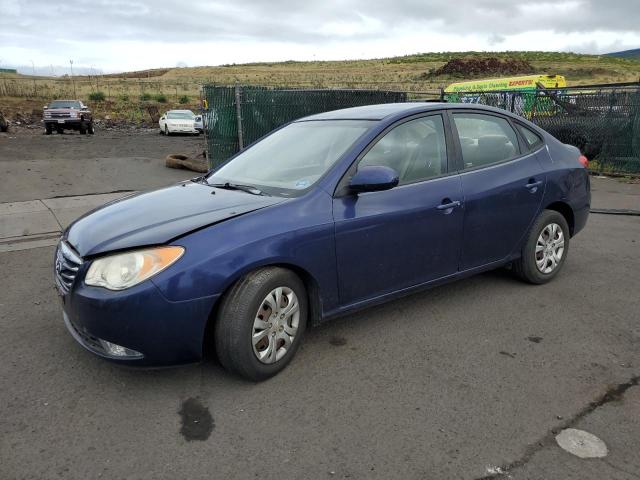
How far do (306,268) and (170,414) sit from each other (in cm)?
112

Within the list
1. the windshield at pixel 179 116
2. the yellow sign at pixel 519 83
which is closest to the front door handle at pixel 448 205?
the yellow sign at pixel 519 83

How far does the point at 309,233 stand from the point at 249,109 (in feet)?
27.7

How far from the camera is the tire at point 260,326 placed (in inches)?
121

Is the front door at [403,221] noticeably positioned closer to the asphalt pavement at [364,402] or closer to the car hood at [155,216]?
the asphalt pavement at [364,402]

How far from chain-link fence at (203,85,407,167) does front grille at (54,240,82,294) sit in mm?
7944

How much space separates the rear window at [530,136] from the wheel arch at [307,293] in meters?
2.58

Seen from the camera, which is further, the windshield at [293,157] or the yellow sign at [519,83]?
the yellow sign at [519,83]

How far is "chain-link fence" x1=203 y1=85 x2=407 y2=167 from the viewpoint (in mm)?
11219

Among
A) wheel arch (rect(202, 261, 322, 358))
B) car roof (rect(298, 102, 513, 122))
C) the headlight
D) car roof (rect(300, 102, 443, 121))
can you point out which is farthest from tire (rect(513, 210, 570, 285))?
the headlight

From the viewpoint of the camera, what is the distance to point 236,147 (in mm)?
11453

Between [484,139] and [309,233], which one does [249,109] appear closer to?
[484,139]

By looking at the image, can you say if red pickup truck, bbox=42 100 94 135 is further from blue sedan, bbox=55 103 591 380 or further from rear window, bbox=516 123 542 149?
rear window, bbox=516 123 542 149

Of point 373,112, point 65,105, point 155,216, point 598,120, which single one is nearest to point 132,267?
point 155,216

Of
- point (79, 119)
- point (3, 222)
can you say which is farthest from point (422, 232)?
point (79, 119)
